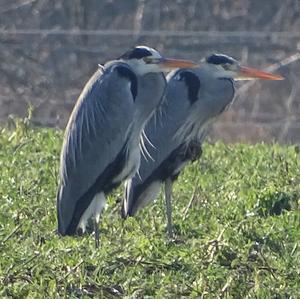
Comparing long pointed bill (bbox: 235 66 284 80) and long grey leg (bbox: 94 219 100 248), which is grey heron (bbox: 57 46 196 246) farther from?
long pointed bill (bbox: 235 66 284 80)

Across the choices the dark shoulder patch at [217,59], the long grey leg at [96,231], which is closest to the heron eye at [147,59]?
the dark shoulder patch at [217,59]

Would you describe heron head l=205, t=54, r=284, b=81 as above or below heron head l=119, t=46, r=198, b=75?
below

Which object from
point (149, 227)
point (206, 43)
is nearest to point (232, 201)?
point (149, 227)

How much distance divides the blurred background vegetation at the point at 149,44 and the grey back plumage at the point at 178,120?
15.8ft

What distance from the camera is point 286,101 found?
50.6 feet

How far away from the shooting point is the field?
20.5 ft

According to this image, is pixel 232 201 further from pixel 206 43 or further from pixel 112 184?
pixel 206 43

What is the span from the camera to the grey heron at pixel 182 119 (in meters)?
8.44

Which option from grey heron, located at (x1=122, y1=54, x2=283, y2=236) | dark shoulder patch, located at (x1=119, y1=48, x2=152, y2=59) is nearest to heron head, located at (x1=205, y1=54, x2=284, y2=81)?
grey heron, located at (x1=122, y1=54, x2=283, y2=236)

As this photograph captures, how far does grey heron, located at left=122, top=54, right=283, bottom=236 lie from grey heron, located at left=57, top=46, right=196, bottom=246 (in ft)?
1.14

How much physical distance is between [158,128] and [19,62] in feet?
23.9

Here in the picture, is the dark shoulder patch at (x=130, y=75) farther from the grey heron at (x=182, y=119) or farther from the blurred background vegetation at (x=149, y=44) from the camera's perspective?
the blurred background vegetation at (x=149, y=44)

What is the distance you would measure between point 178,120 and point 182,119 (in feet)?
0.08

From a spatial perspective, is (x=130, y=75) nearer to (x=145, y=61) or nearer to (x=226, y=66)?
(x=145, y=61)
